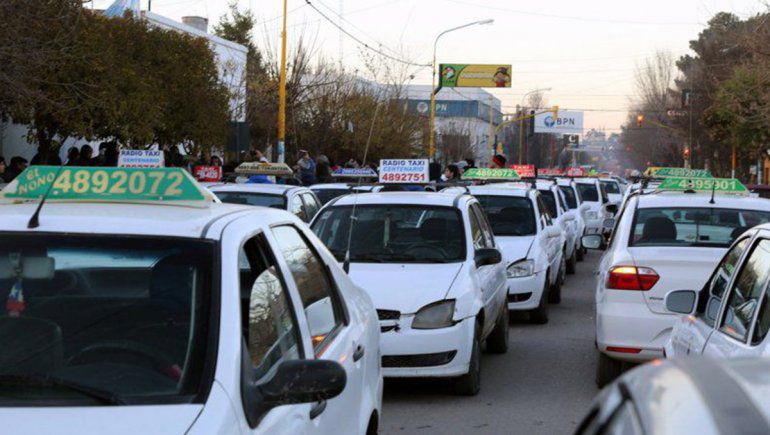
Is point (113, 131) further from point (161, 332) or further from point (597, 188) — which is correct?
point (161, 332)

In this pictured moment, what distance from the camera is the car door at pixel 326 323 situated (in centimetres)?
423

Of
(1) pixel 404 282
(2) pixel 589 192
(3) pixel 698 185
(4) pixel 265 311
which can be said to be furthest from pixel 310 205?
(2) pixel 589 192

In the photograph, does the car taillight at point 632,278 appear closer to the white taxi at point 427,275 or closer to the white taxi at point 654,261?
the white taxi at point 654,261

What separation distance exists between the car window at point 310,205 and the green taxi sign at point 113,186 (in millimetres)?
10174

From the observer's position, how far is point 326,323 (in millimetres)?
4594

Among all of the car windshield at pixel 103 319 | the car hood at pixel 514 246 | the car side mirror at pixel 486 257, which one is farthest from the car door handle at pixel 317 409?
the car hood at pixel 514 246

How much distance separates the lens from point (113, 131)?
25938 millimetres

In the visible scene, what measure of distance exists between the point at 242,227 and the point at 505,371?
6.63 metres

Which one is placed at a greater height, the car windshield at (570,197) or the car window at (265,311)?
the car window at (265,311)

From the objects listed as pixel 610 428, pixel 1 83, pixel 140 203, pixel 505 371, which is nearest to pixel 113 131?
pixel 1 83

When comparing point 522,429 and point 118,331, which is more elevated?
point 118,331

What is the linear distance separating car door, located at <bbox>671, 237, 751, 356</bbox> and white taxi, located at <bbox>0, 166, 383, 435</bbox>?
5.95 feet

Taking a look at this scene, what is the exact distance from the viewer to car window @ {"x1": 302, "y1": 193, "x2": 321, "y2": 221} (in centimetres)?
1479

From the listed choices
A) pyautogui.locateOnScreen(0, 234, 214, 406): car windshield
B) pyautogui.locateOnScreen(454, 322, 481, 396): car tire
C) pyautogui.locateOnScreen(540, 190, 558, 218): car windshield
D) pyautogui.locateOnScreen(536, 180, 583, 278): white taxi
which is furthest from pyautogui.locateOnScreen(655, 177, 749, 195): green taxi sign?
pyautogui.locateOnScreen(0, 234, 214, 406): car windshield
